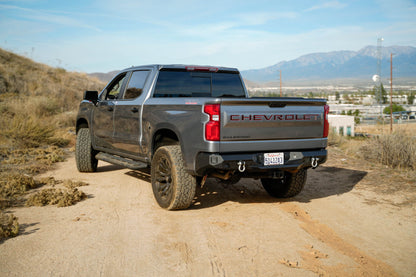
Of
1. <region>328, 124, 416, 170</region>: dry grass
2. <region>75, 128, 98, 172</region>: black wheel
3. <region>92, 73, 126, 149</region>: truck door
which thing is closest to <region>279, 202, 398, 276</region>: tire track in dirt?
<region>92, 73, 126, 149</region>: truck door

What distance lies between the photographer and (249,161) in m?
4.82

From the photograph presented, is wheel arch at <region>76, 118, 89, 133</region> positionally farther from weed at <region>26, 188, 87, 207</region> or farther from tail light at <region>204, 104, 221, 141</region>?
tail light at <region>204, 104, 221, 141</region>

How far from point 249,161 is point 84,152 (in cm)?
442

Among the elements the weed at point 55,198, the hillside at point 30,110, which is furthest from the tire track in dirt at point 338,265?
the hillside at point 30,110

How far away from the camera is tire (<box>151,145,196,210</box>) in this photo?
17.1 ft

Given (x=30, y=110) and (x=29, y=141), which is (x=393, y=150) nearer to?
(x=29, y=141)

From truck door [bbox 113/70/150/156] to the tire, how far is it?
2.25 feet

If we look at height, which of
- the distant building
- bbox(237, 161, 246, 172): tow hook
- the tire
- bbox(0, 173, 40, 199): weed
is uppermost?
bbox(237, 161, 246, 172): tow hook

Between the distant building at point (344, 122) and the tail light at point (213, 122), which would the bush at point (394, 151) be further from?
the distant building at point (344, 122)

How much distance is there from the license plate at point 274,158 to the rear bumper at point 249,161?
42 millimetres

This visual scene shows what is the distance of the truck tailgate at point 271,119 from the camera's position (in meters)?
4.67

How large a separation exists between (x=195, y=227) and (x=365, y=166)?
5611mm

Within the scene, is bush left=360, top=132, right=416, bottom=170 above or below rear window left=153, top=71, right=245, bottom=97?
below

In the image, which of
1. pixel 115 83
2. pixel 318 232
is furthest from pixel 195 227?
pixel 115 83
